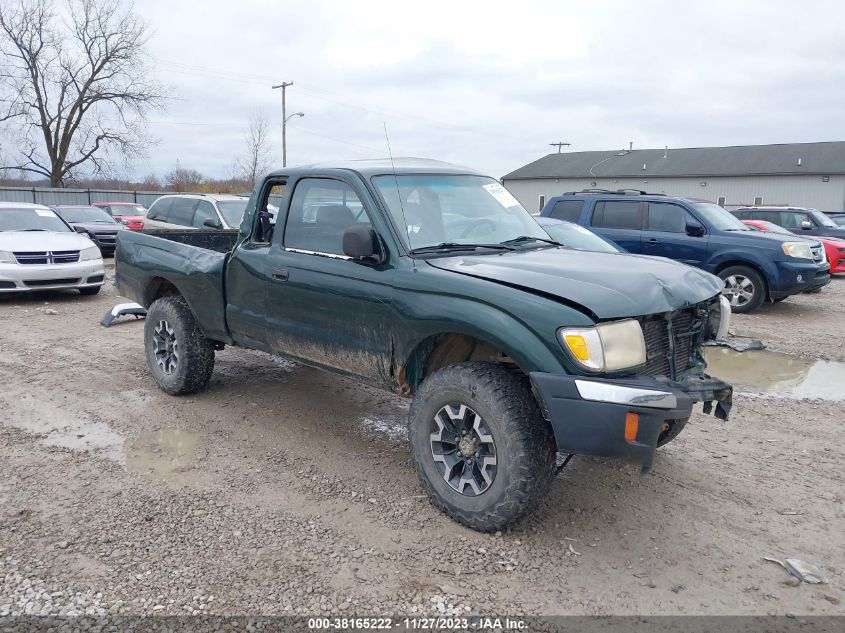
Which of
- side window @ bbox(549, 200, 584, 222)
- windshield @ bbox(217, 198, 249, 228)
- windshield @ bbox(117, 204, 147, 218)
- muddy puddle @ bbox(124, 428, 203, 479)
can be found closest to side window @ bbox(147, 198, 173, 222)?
windshield @ bbox(217, 198, 249, 228)

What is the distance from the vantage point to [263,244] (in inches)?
194

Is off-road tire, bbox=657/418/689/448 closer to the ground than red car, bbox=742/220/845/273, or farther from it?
closer to the ground

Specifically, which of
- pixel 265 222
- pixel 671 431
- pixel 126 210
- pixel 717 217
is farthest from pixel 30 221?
pixel 126 210

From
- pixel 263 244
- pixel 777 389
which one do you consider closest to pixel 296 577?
pixel 263 244

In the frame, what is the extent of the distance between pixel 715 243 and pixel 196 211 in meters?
9.35

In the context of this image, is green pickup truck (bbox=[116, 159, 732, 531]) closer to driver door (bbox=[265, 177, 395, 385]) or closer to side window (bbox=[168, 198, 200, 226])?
driver door (bbox=[265, 177, 395, 385])

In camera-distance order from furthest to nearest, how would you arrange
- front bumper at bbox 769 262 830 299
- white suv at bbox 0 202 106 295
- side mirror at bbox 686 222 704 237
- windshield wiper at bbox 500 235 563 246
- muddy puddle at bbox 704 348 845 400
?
side mirror at bbox 686 222 704 237
white suv at bbox 0 202 106 295
front bumper at bbox 769 262 830 299
muddy puddle at bbox 704 348 845 400
windshield wiper at bbox 500 235 563 246

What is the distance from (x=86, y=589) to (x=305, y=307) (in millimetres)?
2082

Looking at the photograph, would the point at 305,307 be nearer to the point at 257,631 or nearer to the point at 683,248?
the point at 257,631

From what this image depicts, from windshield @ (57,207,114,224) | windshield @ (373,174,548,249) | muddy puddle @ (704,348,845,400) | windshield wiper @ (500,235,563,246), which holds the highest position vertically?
windshield @ (373,174,548,249)

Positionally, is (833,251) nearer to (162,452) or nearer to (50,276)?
(162,452)

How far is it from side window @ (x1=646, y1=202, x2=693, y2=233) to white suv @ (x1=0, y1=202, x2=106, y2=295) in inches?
368

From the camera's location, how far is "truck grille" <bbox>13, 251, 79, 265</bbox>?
34.2 feet

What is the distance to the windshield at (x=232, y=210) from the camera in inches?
488
